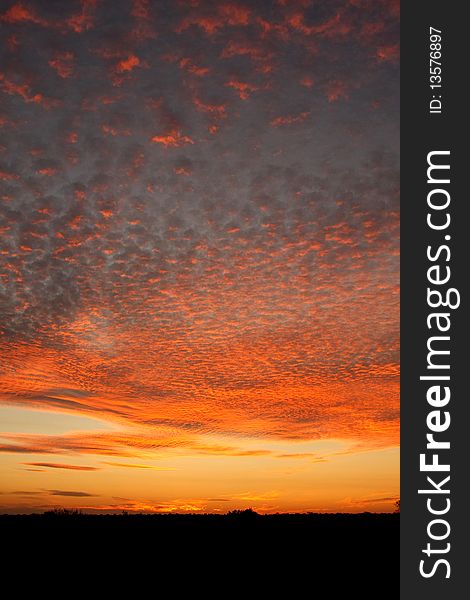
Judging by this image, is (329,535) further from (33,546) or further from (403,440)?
(403,440)

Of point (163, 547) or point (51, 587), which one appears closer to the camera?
point (51, 587)

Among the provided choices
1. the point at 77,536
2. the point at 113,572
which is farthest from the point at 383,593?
the point at 77,536

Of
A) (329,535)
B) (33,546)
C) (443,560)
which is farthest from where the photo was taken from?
(329,535)

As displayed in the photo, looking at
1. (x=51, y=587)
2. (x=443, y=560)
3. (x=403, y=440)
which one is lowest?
(x=51, y=587)

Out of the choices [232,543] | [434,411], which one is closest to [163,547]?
[232,543]

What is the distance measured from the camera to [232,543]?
25.7m

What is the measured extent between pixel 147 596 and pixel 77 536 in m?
13.4

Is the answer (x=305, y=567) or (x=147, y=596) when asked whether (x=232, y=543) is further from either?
(x=147, y=596)

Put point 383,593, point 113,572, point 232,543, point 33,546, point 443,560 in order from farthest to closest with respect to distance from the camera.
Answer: point 232,543
point 33,546
point 113,572
point 383,593
point 443,560

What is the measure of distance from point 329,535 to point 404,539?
16614 mm

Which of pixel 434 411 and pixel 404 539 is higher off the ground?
pixel 434 411

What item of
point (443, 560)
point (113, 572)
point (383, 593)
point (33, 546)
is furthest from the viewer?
point (33, 546)

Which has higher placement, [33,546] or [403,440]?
[403,440]

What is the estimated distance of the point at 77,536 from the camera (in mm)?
27359
